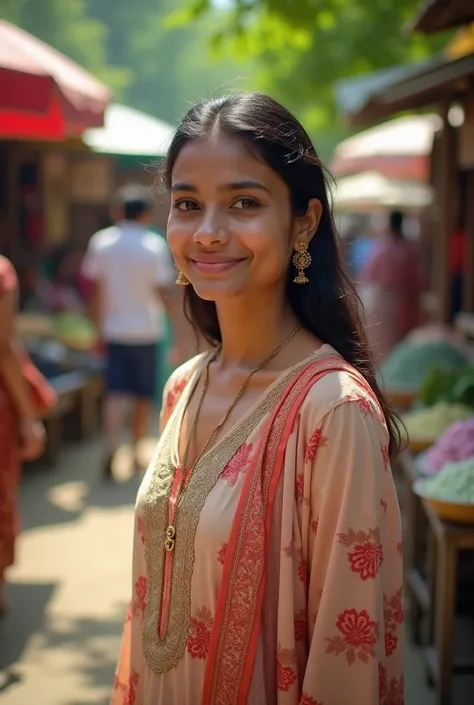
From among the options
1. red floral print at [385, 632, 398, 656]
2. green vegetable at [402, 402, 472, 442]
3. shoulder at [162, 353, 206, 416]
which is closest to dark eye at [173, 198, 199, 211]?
shoulder at [162, 353, 206, 416]

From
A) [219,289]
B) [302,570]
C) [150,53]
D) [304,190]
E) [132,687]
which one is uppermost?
[150,53]

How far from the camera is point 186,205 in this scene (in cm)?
199

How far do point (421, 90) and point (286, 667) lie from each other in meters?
3.98

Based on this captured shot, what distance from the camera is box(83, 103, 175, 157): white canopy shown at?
8703mm

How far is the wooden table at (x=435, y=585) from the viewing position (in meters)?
3.36

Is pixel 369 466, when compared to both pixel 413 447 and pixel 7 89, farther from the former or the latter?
pixel 7 89

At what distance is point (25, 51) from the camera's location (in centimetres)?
468

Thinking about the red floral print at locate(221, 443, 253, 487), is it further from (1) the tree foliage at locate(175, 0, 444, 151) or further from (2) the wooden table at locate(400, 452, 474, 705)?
(1) the tree foliage at locate(175, 0, 444, 151)

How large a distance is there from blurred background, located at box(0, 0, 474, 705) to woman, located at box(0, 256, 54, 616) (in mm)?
498

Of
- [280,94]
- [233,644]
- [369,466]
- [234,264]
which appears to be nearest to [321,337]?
[234,264]

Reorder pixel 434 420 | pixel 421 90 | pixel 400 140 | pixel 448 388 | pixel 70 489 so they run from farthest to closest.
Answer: pixel 400 140
pixel 70 489
pixel 421 90
pixel 448 388
pixel 434 420

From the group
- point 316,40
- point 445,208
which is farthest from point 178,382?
point 316,40

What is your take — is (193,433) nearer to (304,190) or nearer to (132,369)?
(304,190)

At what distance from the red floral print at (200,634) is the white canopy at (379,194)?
33.3 ft
